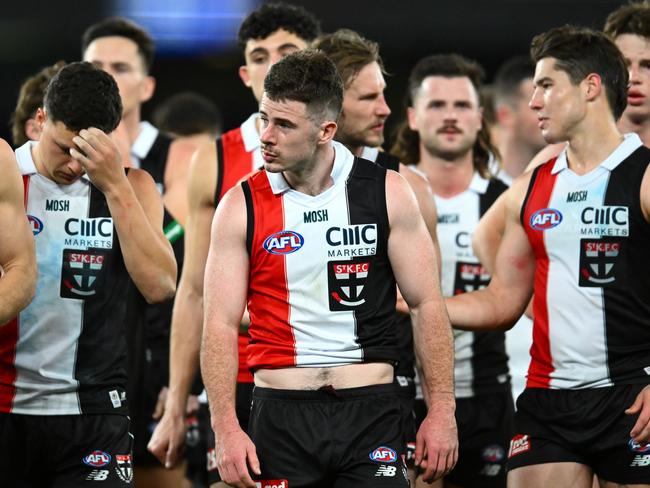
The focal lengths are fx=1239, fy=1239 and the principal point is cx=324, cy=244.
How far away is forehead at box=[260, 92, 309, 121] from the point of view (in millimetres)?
4641

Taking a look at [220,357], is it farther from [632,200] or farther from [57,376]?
[632,200]

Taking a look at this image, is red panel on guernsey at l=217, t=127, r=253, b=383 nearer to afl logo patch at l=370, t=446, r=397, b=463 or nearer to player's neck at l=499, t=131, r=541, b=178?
afl logo patch at l=370, t=446, r=397, b=463

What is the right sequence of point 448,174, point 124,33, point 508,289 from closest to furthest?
point 508,289
point 448,174
point 124,33

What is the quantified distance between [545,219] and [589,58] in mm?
733

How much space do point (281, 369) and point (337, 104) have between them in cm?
104

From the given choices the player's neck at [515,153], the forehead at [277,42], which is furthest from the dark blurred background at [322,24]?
the forehead at [277,42]

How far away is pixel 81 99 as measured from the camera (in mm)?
4879

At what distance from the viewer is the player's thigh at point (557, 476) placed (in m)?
5.12

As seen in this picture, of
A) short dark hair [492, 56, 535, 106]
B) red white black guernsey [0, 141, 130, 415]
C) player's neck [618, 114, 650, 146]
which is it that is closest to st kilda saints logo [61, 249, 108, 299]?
red white black guernsey [0, 141, 130, 415]

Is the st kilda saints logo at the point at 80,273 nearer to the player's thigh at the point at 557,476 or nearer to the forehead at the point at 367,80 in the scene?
the forehead at the point at 367,80

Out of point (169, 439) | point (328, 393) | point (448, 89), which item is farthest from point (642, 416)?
point (448, 89)

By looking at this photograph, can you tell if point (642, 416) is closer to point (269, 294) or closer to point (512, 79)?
point (269, 294)

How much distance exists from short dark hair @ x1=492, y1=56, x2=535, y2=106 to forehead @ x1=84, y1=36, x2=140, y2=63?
142 inches

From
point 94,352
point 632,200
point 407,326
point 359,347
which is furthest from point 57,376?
point 632,200
